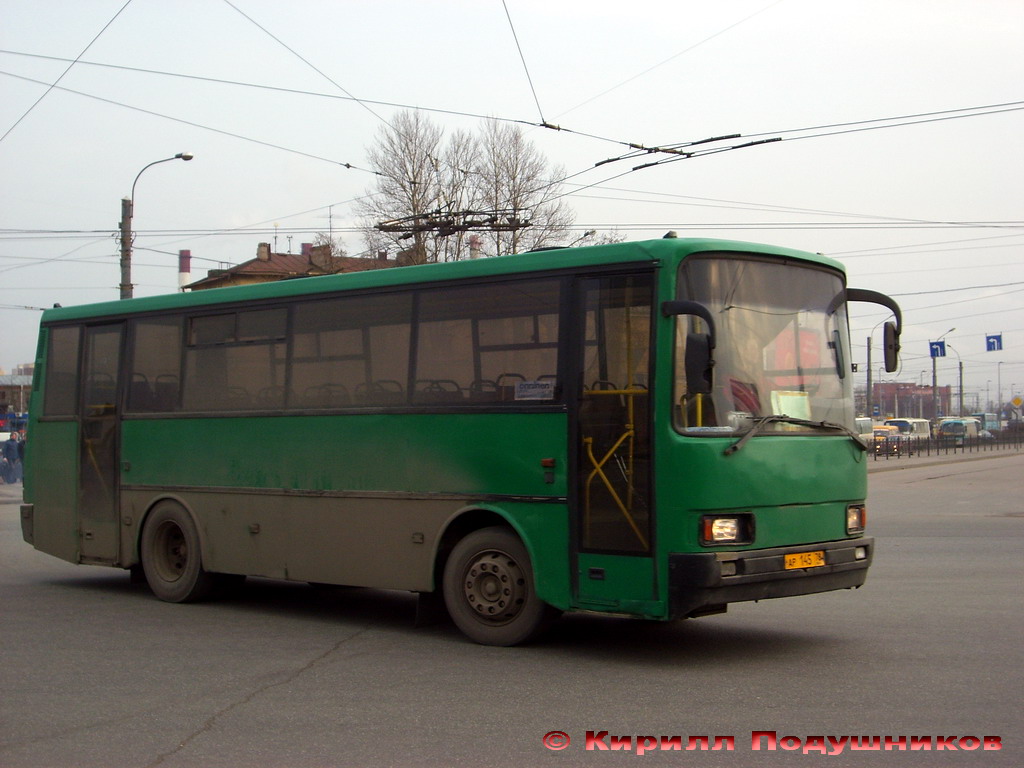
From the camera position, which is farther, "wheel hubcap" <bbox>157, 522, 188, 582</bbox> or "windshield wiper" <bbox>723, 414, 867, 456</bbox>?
"wheel hubcap" <bbox>157, 522, 188, 582</bbox>

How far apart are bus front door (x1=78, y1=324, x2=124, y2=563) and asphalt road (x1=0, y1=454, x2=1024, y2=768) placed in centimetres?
63

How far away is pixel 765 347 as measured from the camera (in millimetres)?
8539

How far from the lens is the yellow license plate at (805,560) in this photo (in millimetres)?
8312

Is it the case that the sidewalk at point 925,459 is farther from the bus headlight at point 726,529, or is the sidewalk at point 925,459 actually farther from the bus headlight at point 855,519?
the bus headlight at point 726,529

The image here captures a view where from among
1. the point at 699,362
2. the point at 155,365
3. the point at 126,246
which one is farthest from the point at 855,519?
the point at 126,246

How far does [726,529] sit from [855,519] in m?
1.49

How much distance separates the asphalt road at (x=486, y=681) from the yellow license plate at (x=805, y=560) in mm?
628

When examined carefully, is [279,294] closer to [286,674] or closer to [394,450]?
[394,450]

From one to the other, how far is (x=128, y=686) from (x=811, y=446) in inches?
192

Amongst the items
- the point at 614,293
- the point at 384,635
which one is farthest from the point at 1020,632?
the point at 384,635

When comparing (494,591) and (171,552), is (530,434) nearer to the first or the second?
(494,591)

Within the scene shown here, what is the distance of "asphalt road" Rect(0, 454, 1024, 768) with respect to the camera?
6035 millimetres

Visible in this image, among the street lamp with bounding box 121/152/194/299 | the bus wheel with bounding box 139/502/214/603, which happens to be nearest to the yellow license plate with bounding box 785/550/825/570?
the bus wheel with bounding box 139/502/214/603

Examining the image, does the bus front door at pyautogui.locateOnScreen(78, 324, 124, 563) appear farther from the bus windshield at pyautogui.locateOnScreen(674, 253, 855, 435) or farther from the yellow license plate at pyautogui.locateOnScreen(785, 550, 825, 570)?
the yellow license plate at pyautogui.locateOnScreen(785, 550, 825, 570)
